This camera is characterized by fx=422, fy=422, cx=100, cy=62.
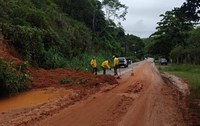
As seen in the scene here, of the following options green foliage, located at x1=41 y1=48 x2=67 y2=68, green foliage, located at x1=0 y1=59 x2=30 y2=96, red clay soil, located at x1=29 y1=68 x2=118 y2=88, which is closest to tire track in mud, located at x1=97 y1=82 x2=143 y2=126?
red clay soil, located at x1=29 y1=68 x2=118 y2=88

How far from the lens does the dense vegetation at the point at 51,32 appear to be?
31688 mm

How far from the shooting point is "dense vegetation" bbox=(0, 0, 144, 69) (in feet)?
104

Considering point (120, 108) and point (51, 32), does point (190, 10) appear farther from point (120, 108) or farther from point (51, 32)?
point (51, 32)

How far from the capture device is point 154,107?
55.3 ft

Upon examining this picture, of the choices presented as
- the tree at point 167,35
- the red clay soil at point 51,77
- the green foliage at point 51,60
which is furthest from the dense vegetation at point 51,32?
the tree at point 167,35

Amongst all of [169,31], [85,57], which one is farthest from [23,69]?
[169,31]

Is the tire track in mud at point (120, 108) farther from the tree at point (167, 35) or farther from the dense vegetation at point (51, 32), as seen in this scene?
the tree at point (167, 35)

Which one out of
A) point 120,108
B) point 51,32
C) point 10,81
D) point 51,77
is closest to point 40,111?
point 120,108

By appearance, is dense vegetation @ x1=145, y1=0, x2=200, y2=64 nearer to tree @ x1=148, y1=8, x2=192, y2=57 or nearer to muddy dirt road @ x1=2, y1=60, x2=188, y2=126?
tree @ x1=148, y1=8, x2=192, y2=57

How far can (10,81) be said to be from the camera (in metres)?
20.1

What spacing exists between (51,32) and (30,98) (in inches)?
822

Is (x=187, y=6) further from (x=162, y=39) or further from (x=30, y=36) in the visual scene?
(x=162, y=39)

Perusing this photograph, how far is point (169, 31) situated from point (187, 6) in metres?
69.0

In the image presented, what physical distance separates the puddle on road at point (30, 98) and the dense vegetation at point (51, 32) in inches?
344
